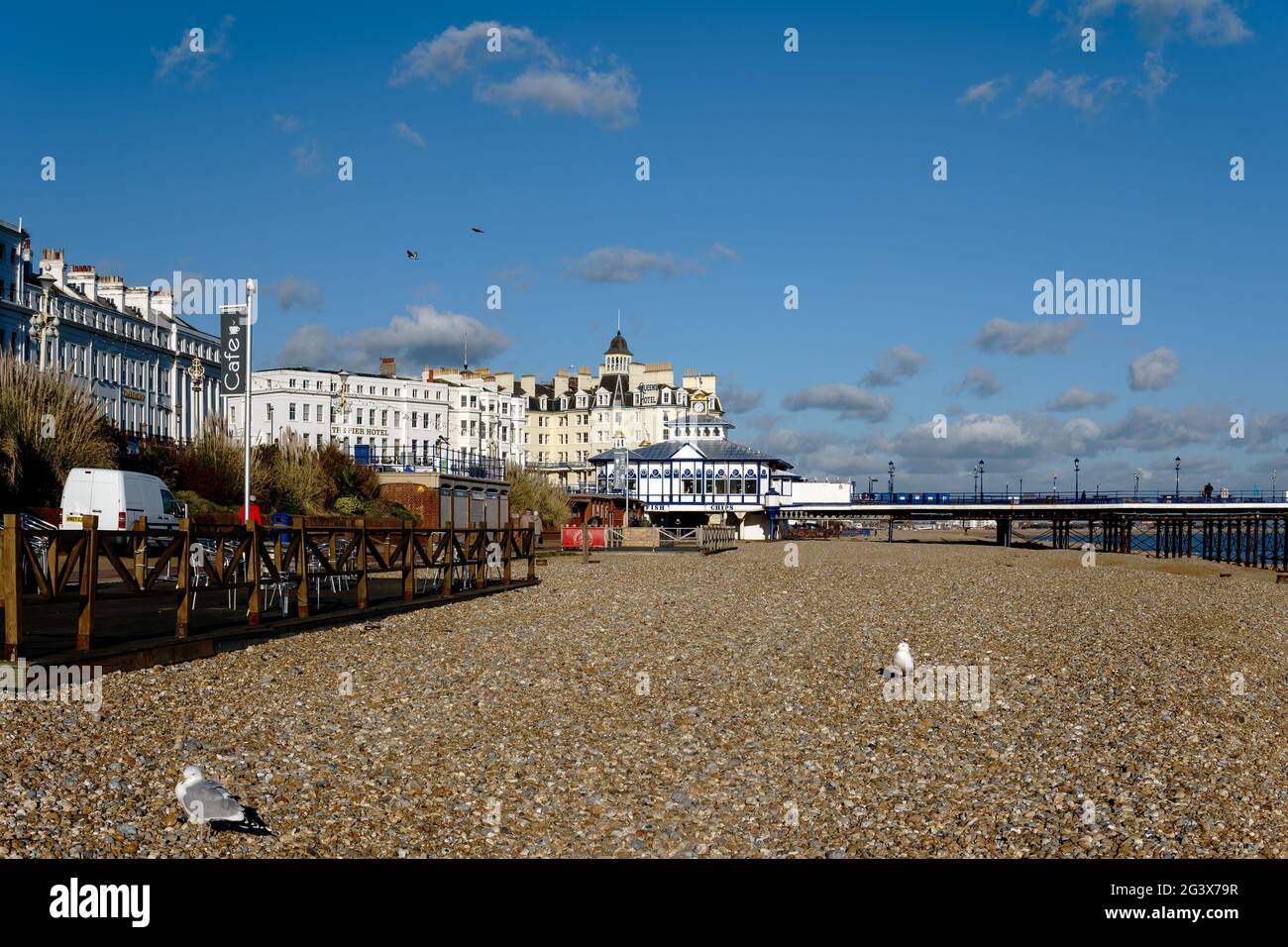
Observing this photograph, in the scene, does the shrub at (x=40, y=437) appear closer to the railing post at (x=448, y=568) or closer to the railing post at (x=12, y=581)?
the railing post at (x=448, y=568)

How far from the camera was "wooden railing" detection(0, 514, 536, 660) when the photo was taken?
1227cm

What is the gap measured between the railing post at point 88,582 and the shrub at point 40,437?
18595 millimetres

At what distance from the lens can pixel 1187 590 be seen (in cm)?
3506

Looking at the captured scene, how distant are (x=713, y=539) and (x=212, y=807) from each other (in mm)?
54322

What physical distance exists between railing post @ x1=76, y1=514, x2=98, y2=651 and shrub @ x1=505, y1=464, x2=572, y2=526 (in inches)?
1917

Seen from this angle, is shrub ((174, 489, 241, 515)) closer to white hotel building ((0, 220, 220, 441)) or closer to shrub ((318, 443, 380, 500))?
shrub ((318, 443, 380, 500))

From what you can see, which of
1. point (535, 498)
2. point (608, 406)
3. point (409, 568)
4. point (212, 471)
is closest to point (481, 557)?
point (409, 568)

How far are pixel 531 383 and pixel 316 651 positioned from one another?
428 feet

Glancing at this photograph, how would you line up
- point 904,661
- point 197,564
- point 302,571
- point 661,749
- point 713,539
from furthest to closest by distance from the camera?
1. point 713,539
2. point 197,564
3. point 302,571
4. point 904,661
5. point 661,749

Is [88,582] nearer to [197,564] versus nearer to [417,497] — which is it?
[197,564]

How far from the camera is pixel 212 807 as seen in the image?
8.49 meters

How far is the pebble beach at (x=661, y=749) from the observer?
915 cm
